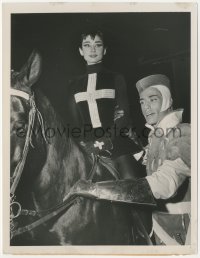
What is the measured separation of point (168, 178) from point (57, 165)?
33 centimetres

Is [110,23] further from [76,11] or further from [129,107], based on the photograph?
[129,107]

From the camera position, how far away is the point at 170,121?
1201 millimetres

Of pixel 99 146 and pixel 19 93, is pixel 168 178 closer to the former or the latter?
pixel 99 146

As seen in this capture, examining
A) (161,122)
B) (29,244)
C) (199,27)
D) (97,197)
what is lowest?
(29,244)

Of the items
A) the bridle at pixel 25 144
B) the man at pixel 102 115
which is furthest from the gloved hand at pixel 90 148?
the bridle at pixel 25 144

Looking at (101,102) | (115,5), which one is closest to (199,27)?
(115,5)

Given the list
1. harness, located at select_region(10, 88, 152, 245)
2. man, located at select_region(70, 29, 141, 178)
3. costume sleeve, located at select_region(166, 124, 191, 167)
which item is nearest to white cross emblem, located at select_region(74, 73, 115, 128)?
man, located at select_region(70, 29, 141, 178)

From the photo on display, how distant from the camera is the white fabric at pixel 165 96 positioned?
1203 millimetres

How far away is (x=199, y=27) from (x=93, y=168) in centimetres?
52

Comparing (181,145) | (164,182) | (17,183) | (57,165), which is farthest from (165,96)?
(17,183)

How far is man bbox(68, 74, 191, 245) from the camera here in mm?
1186

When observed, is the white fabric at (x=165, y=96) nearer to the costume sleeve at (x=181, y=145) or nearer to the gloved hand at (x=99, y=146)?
the costume sleeve at (x=181, y=145)

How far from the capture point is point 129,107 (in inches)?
47.3

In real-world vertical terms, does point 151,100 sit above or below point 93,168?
above
